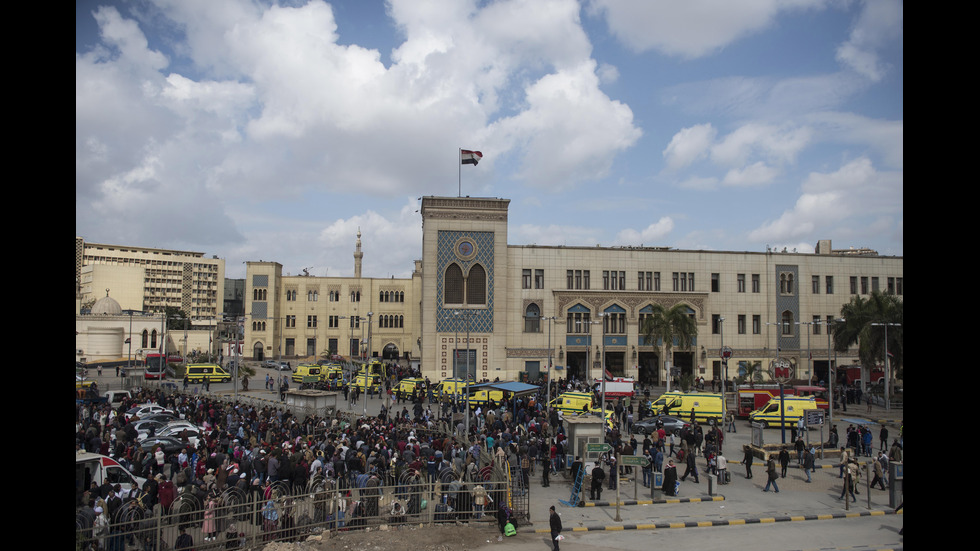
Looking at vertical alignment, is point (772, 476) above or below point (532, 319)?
below

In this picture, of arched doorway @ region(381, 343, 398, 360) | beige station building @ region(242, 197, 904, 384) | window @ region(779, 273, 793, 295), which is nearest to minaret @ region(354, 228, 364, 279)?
arched doorway @ region(381, 343, 398, 360)

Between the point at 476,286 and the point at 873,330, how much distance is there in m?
27.8

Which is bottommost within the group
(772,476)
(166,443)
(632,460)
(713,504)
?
(713,504)

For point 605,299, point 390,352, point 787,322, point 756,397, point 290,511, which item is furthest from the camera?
point 390,352

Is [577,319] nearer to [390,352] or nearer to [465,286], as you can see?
[465,286]

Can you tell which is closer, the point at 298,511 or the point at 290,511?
the point at 290,511

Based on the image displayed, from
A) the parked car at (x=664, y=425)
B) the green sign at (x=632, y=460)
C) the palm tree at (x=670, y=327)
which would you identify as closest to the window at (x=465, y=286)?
the palm tree at (x=670, y=327)

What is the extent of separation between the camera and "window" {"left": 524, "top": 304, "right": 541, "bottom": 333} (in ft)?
170

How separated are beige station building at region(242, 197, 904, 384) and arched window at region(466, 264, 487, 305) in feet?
0.26

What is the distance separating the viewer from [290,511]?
14.4 meters

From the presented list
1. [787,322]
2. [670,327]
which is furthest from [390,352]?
[787,322]

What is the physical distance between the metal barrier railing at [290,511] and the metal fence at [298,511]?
A: 2 cm
